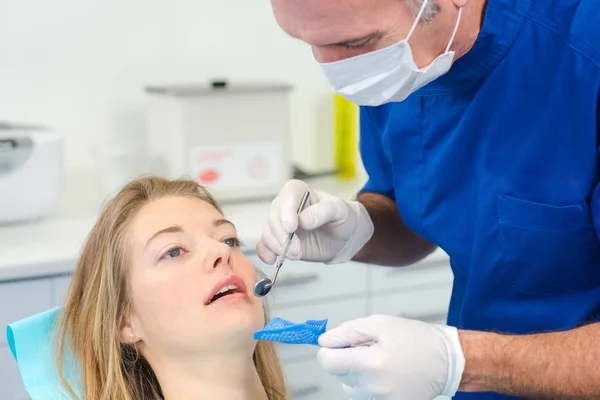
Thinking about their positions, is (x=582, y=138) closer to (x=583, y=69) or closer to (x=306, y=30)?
(x=583, y=69)

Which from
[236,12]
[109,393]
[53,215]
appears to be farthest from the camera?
[236,12]

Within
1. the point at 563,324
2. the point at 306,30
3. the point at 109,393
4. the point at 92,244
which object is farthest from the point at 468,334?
the point at 92,244

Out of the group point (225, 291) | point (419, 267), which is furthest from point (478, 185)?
point (419, 267)

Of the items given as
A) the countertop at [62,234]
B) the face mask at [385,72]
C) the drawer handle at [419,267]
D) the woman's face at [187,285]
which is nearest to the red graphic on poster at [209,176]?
the countertop at [62,234]

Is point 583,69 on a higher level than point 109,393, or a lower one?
higher

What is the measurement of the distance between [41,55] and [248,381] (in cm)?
152

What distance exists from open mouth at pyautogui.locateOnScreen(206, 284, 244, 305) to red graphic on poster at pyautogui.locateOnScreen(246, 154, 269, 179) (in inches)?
41.7

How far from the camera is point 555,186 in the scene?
1.40 meters

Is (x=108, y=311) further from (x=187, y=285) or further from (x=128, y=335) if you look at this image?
(x=187, y=285)

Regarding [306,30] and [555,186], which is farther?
[555,186]

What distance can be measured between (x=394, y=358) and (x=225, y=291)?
1.47 feet

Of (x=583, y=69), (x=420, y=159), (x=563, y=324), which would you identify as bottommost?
(x=563, y=324)

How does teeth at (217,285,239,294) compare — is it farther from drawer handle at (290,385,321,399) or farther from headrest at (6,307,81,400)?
Result: drawer handle at (290,385,321,399)

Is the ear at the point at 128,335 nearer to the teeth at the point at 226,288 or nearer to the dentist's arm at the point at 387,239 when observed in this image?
the teeth at the point at 226,288
